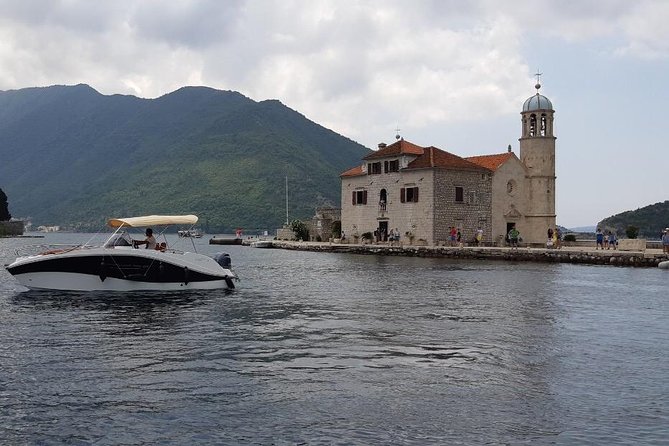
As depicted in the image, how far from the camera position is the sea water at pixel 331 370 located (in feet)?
30.1

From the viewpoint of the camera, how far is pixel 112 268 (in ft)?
81.8

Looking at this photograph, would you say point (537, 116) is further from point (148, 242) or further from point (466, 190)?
point (148, 242)

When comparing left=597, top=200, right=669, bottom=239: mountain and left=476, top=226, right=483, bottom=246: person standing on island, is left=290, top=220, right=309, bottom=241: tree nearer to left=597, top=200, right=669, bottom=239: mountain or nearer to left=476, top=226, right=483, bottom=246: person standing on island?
left=476, top=226, right=483, bottom=246: person standing on island

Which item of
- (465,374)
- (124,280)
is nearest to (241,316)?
(124,280)

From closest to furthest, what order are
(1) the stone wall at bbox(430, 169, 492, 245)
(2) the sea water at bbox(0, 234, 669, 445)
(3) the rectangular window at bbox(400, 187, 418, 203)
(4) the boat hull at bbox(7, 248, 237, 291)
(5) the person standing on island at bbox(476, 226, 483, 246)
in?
(2) the sea water at bbox(0, 234, 669, 445) → (4) the boat hull at bbox(7, 248, 237, 291) → (1) the stone wall at bbox(430, 169, 492, 245) → (5) the person standing on island at bbox(476, 226, 483, 246) → (3) the rectangular window at bbox(400, 187, 418, 203)

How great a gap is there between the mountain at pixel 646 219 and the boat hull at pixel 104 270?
126 meters

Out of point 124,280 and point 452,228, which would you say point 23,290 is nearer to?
point 124,280

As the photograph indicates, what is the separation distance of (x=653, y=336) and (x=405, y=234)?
1815 inches

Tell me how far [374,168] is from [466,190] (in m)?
10.0

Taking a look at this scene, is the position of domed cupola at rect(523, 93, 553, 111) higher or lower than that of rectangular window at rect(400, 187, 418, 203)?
higher

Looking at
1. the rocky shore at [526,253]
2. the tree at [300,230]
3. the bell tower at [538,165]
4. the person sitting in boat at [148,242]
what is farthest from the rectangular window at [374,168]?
the person sitting in boat at [148,242]

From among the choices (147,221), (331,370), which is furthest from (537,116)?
(331,370)

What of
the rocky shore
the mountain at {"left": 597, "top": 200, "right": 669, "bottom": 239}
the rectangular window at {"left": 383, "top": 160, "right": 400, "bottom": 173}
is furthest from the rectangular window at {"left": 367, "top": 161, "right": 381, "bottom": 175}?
the mountain at {"left": 597, "top": 200, "right": 669, "bottom": 239}

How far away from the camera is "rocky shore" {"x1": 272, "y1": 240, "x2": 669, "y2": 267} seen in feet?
148
